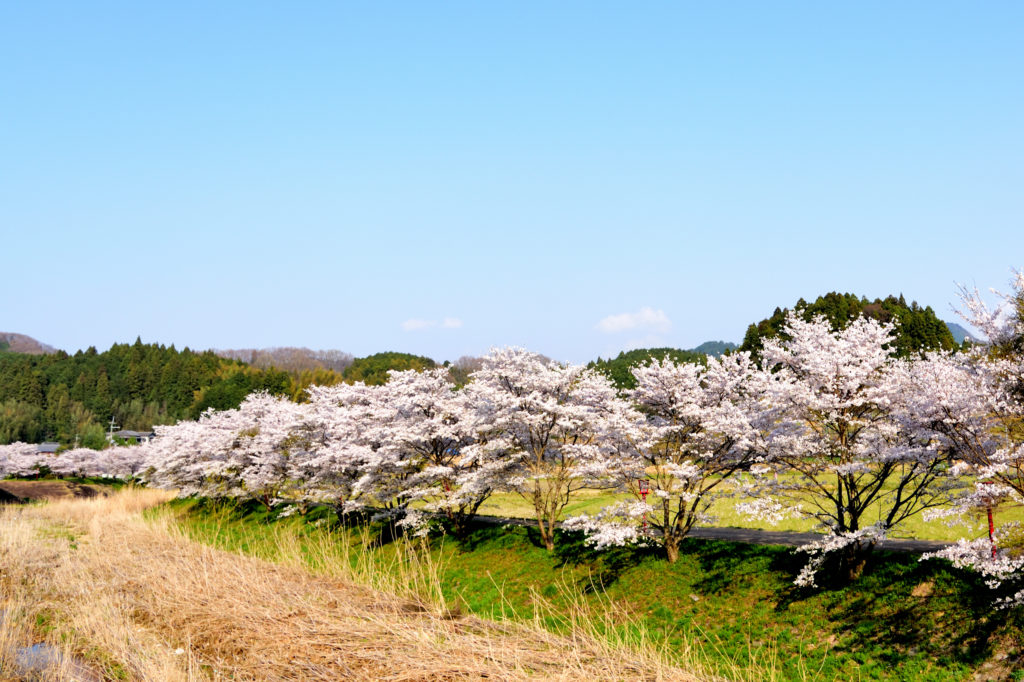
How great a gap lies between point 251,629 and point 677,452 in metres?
14.7

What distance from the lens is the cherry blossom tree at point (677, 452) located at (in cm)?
2278

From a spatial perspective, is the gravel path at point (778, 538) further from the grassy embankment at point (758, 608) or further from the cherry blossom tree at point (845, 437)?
the cherry blossom tree at point (845, 437)

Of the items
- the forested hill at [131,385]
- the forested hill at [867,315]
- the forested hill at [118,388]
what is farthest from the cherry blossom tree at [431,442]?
the forested hill at [118,388]

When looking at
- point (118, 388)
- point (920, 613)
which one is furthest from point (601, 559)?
point (118, 388)

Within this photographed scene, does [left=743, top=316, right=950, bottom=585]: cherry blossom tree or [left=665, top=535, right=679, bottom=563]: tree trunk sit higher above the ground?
[left=743, top=316, right=950, bottom=585]: cherry blossom tree

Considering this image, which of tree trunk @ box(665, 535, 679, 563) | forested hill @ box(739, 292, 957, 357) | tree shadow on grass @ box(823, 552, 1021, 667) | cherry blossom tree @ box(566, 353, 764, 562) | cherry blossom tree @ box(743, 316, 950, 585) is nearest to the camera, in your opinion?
tree shadow on grass @ box(823, 552, 1021, 667)

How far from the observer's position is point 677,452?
78.2ft

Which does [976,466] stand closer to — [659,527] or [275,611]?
[659,527]

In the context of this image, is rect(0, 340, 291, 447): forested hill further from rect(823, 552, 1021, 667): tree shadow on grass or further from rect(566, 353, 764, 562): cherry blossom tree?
rect(823, 552, 1021, 667): tree shadow on grass

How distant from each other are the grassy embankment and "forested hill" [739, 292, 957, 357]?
4915cm

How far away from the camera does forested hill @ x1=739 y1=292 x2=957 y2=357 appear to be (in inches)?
2739

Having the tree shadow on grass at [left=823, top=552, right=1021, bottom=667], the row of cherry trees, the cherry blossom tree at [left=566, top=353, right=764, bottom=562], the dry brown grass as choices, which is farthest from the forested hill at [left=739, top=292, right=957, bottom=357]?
the dry brown grass

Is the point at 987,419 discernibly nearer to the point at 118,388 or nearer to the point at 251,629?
the point at 251,629

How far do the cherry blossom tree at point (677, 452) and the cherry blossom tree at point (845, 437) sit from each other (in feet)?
8.13
